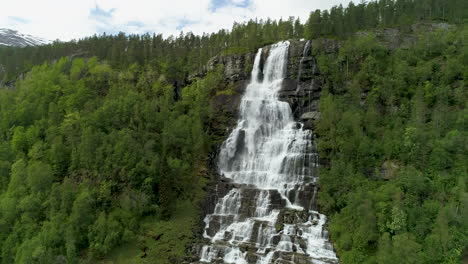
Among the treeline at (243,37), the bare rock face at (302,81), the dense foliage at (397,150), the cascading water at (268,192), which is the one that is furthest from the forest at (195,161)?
the treeline at (243,37)

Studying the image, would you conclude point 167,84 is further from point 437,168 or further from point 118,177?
point 437,168

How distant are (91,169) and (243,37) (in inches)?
1876

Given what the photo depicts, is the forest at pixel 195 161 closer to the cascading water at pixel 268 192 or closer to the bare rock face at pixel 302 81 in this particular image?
the bare rock face at pixel 302 81

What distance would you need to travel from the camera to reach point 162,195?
35.4 metres

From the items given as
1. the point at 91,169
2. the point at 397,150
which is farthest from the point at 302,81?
the point at 91,169

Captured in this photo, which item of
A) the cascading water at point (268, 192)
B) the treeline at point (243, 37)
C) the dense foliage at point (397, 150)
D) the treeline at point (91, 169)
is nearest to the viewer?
the dense foliage at point (397, 150)

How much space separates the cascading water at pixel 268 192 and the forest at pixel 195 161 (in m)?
2.18

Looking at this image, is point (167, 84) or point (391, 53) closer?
point (391, 53)

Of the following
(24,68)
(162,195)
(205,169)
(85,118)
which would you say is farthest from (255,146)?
(24,68)

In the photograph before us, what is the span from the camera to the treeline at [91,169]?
3166cm

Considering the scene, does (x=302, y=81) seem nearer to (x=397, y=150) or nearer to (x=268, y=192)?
(x=397, y=150)

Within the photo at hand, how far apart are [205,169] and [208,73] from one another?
22.1 m

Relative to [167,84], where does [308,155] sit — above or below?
below

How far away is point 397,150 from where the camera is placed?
33.0 m
